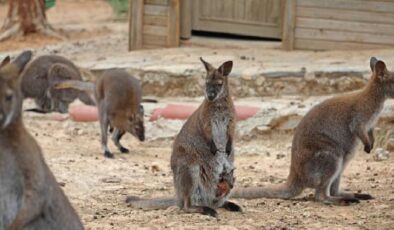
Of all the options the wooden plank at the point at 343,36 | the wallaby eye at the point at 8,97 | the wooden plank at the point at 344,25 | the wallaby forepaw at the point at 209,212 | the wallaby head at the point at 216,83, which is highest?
the wallaby eye at the point at 8,97

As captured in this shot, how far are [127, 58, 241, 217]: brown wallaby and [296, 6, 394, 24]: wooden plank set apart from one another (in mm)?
7261

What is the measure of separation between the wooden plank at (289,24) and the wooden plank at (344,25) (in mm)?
98

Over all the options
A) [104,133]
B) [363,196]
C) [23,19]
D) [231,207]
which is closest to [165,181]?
[231,207]

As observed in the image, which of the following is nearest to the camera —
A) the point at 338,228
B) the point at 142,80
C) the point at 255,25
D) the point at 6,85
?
the point at 6,85

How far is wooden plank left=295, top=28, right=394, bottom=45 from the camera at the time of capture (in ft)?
49.5

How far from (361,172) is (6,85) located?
584 centimetres

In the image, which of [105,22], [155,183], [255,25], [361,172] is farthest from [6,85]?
[105,22]

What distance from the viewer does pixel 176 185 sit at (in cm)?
812

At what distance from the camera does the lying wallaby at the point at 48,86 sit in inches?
568

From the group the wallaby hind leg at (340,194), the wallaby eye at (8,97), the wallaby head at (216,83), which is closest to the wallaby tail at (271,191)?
the wallaby hind leg at (340,194)

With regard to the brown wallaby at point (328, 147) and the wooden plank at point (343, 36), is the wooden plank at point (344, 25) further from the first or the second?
the brown wallaby at point (328, 147)

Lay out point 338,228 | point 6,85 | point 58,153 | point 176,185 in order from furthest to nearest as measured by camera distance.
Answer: point 58,153 → point 176,185 → point 338,228 → point 6,85

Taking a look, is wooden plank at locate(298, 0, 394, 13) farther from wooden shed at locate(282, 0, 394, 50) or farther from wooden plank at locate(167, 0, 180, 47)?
wooden plank at locate(167, 0, 180, 47)

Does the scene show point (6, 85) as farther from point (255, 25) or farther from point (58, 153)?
point (255, 25)
